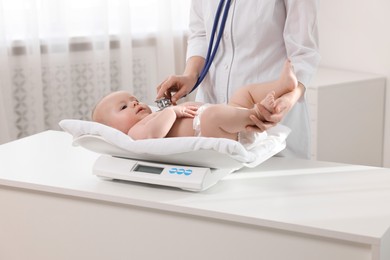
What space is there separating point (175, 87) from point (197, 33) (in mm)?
249

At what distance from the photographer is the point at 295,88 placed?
1659 mm

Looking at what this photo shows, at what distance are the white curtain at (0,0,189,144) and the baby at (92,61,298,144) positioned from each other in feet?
5.12

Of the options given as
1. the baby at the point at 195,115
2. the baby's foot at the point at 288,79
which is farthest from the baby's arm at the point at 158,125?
the baby's foot at the point at 288,79

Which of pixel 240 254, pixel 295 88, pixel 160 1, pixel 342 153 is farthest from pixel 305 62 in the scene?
pixel 160 1

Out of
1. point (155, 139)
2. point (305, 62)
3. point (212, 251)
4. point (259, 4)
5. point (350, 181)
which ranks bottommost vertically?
point (212, 251)

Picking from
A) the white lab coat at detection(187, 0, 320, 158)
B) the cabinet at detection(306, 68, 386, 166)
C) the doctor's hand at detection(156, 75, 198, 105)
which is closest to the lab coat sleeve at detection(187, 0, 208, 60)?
the white lab coat at detection(187, 0, 320, 158)

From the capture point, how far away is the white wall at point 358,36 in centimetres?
348

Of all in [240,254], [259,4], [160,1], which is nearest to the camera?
[240,254]

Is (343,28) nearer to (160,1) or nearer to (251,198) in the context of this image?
(160,1)

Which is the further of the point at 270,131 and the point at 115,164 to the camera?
the point at 270,131

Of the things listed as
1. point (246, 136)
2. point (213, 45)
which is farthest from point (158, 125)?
point (213, 45)

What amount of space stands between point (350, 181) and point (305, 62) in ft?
1.16

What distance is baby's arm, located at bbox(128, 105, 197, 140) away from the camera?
5.31ft

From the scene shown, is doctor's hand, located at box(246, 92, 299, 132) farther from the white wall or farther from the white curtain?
the white wall
